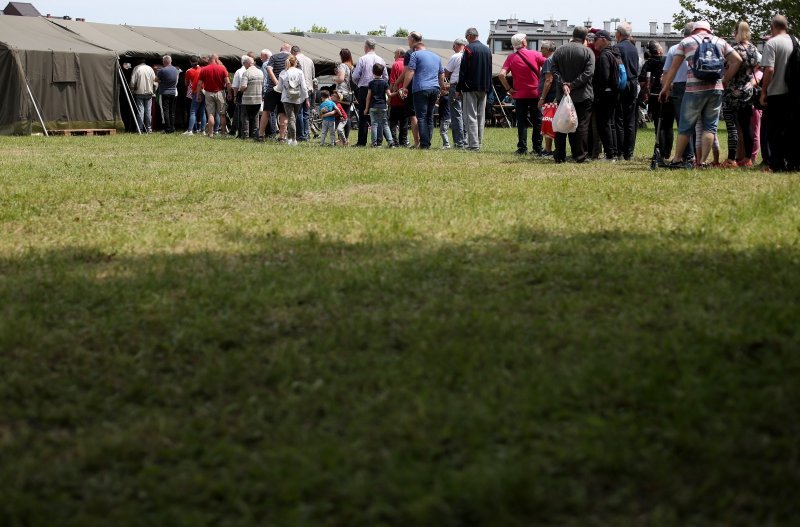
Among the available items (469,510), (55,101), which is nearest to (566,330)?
(469,510)

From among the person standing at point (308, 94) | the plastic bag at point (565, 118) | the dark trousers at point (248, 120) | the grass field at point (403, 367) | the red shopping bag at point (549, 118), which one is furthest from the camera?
the dark trousers at point (248, 120)

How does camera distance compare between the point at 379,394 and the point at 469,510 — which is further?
the point at 379,394

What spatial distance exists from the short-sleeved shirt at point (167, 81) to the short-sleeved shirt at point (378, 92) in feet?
23.8

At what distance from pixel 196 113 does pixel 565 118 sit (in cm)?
1237

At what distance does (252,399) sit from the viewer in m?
4.09

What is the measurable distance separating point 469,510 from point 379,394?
3.43ft

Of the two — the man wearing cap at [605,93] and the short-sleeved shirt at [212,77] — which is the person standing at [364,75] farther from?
the man wearing cap at [605,93]

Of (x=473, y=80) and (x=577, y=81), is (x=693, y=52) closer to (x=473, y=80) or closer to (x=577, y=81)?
(x=577, y=81)

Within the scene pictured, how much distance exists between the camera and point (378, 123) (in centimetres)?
1930

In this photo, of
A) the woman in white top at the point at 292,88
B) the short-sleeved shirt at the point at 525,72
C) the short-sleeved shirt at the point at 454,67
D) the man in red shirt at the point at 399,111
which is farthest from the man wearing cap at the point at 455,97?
the woman in white top at the point at 292,88

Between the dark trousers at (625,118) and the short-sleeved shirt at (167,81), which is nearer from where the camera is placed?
the dark trousers at (625,118)

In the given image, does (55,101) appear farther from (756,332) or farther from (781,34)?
(756,332)

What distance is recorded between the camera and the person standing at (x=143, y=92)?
24.5 m

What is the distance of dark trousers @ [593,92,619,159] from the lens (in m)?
14.4
